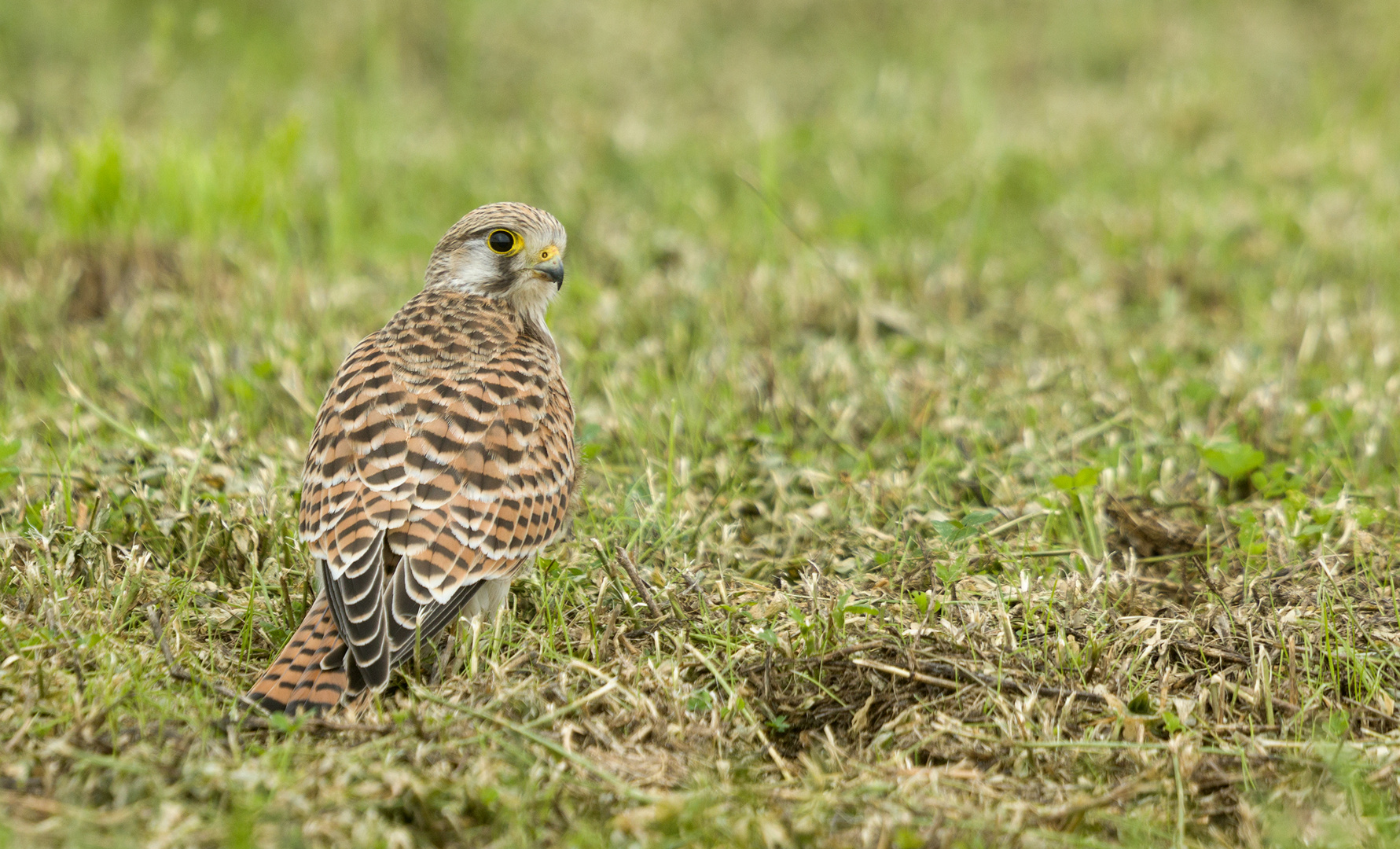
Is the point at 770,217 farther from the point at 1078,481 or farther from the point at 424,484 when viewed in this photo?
the point at 424,484

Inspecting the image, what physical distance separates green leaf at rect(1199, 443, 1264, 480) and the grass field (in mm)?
12

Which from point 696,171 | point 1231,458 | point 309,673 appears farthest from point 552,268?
point 696,171

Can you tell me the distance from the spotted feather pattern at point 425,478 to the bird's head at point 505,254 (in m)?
0.32

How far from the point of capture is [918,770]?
291cm

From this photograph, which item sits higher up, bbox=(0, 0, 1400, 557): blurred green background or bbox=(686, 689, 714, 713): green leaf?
bbox=(0, 0, 1400, 557): blurred green background

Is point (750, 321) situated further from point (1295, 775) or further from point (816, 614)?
point (1295, 775)

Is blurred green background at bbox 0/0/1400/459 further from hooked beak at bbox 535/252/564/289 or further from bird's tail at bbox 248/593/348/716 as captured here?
bird's tail at bbox 248/593/348/716

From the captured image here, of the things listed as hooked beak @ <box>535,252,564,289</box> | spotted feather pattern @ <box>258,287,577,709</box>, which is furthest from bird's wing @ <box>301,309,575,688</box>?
hooked beak @ <box>535,252,564,289</box>

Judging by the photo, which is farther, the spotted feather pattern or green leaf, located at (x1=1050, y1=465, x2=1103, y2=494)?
green leaf, located at (x1=1050, y1=465, x2=1103, y2=494)

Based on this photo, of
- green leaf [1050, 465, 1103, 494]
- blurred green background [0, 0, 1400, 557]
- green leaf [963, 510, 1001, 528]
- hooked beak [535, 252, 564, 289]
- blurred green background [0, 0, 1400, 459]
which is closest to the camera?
green leaf [963, 510, 1001, 528]

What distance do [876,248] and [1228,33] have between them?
4.39 m

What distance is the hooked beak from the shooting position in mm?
4266

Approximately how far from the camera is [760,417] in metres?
4.93

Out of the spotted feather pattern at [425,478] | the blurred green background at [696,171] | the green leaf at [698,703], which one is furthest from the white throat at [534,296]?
the green leaf at [698,703]
